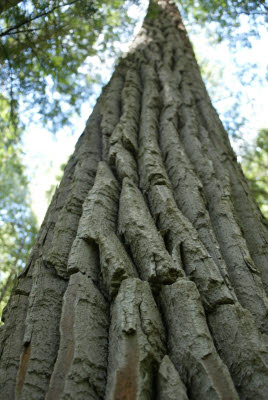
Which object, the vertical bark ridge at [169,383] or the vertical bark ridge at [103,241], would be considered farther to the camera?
the vertical bark ridge at [103,241]

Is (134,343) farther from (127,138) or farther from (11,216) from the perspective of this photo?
(11,216)

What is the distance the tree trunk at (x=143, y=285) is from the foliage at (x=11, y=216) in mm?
5299

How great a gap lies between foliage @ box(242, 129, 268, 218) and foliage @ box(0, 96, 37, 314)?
5.53 meters

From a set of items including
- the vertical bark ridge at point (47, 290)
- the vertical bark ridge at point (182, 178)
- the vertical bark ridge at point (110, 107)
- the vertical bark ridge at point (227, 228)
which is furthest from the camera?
the vertical bark ridge at point (110, 107)

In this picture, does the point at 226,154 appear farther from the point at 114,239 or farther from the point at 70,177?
the point at 114,239

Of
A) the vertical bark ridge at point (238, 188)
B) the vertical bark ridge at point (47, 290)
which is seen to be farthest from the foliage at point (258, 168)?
the vertical bark ridge at point (47, 290)

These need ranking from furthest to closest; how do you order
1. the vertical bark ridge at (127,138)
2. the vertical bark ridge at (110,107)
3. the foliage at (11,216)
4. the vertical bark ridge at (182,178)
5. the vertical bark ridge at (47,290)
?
the foliage at (11,216), the vertical bark ridge at (110,107), the vertical bark ridge at (127,138), the vertical bark ridge at (182,178), the vertical bark ridge at (47,290)

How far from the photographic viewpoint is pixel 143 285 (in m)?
1.58

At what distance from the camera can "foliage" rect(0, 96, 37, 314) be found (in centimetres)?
761

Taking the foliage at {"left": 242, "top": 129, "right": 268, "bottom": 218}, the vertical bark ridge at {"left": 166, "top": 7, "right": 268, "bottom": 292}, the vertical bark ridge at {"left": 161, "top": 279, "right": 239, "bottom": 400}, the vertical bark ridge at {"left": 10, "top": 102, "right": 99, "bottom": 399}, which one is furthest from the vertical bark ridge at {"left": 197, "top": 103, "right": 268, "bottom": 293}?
the foliage at {"left": 242, "top": 129, "right": 268, "bottom": 218}

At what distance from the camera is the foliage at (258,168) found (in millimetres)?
7891

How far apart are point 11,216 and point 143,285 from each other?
8673 mm

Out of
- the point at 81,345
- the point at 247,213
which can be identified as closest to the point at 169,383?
the point at 81,345

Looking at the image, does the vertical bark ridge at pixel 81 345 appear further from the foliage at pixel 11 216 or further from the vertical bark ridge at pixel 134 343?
the foliage at pixel 11 216
